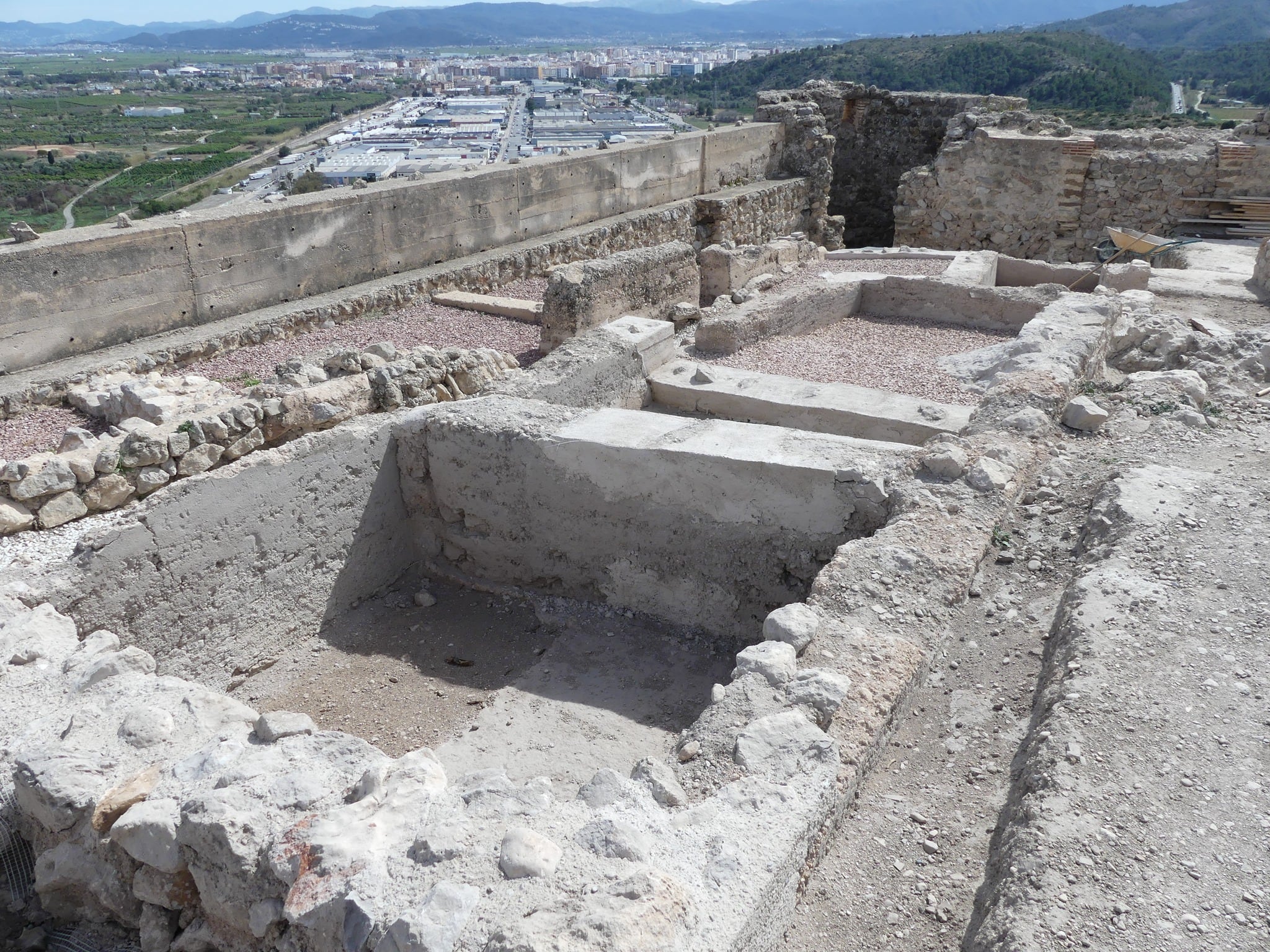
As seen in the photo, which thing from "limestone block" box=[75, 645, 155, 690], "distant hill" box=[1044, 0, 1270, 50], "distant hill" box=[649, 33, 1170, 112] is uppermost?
"distant hill" box=[1044, 0, 1270, 50]

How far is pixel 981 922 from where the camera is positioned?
2.74 meters

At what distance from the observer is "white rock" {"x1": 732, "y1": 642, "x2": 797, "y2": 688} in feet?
11.4

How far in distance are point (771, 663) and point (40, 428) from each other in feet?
20.2

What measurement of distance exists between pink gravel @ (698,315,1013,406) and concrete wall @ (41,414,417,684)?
4.39 m

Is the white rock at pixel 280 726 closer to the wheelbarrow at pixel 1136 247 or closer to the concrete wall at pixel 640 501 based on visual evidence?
the concrete wall at pixel 640 501

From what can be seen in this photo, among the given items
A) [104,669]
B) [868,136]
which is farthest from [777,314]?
[868,136]

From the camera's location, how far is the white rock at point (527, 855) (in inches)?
101

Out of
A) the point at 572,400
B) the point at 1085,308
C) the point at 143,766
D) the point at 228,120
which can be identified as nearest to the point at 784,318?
the point at 1085,308

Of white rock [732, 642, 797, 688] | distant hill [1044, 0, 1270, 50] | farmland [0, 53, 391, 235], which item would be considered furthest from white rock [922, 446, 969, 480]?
distant hill [1044, 0, 1270, 50]

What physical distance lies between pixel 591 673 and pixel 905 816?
2531 mm

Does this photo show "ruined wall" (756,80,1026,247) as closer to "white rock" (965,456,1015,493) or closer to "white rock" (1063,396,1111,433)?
"white rock" (1063,396,1111,433)

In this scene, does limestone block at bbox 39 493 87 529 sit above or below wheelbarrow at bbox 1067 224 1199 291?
below

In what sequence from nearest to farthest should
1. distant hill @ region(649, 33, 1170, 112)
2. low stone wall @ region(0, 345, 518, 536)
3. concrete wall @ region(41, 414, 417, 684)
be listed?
concrete wall @ region(41, 414, 417, 684) → low stone wall @ region(0, 345, 518, 536) → distant hill @ region(649, 33, 1170, 112)

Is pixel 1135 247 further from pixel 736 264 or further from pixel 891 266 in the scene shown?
pixel 736 264
